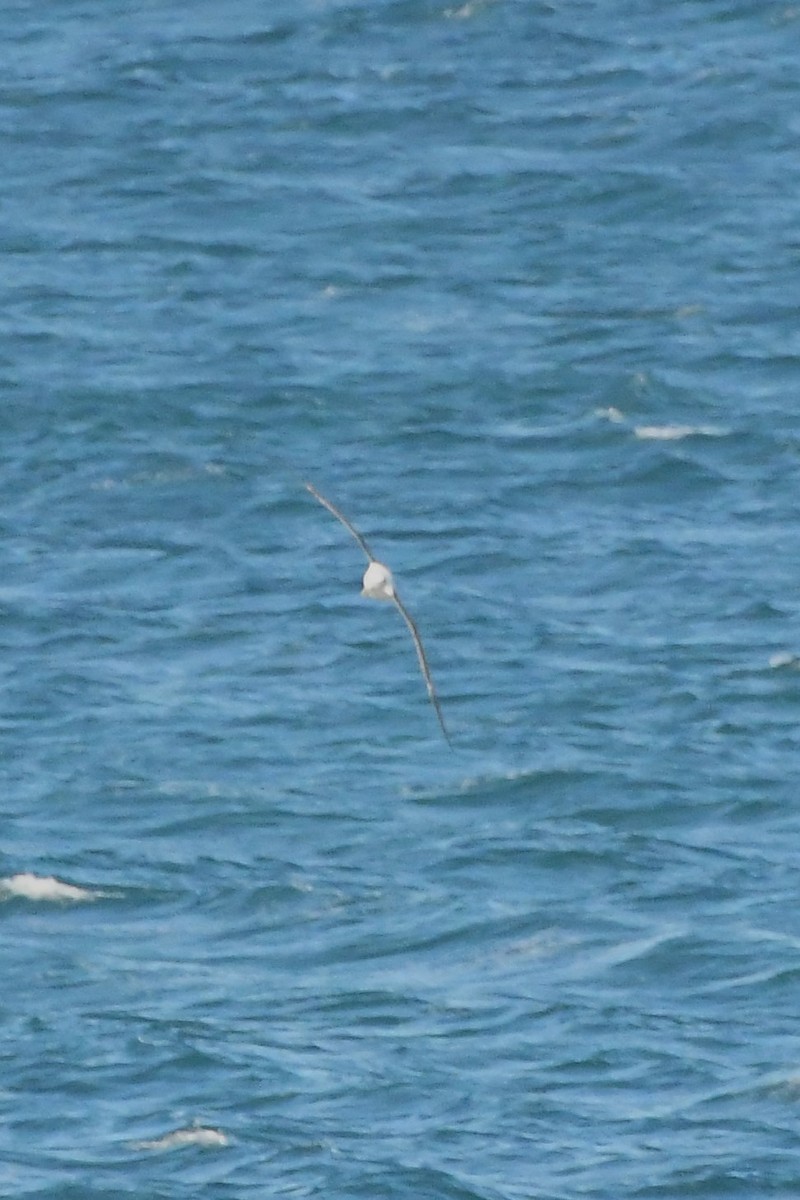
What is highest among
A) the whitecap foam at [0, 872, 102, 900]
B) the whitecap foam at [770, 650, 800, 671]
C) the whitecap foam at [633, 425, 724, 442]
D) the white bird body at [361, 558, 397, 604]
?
the white bird body at [361, 558, 397, 604]

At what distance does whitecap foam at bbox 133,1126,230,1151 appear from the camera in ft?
Answer: 103

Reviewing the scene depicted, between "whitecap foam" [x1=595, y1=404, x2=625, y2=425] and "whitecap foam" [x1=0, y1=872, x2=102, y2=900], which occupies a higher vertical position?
"whitecap foam" [x1=0, y1=872, x2=102, y2=900]

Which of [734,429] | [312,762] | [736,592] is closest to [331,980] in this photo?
[312,762]

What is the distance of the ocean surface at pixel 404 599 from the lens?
1286 inches

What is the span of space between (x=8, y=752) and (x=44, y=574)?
4.63 m

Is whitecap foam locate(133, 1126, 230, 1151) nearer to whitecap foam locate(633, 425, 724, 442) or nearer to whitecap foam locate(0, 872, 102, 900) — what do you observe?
whitecap foam locate(0, 872, 102, 900)

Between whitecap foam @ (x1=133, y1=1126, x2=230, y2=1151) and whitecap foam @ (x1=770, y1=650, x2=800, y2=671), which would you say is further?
whitecap foam @ (x1=770, y1=650, x2=800, y2=671)

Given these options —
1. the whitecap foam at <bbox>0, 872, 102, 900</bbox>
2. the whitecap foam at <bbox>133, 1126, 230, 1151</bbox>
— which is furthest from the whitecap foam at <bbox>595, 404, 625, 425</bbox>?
the whitecap foam at <bbox>133, 1126, 230, 1151</bbox>

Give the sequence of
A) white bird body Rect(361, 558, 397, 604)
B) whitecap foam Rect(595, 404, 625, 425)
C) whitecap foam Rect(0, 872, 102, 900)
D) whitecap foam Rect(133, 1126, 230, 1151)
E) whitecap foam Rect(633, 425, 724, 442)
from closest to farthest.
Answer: white bird body Rect(361, 558, 397, 604) → whitecap foam Rect(133, 1126, 230, 1151) → whitecap foam Rect(0, 872, 102, 900) → whitecap foam Rect(633, 425, 724, 442) → whitecap foam Rect(595, 404, 625, 425)

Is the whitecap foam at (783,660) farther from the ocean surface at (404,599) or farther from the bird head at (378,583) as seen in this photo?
the bird head at (378,583)

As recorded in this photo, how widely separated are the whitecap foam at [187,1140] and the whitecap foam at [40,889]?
603 cm

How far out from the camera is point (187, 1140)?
1241 inches

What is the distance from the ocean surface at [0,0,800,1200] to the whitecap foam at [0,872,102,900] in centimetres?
6

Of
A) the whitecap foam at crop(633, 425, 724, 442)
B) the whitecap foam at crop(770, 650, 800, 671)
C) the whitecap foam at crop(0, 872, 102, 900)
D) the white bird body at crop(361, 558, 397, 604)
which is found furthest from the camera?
the whitecap foam at crop(633, 425, 724, 442)
